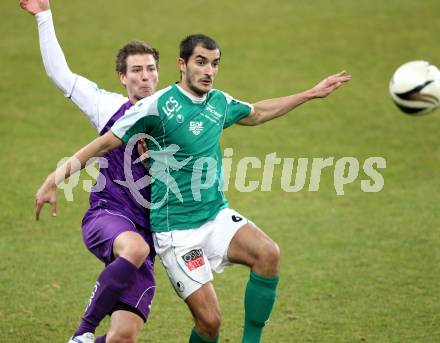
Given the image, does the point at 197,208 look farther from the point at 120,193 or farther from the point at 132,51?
the point at 132,51

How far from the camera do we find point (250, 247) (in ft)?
22.0

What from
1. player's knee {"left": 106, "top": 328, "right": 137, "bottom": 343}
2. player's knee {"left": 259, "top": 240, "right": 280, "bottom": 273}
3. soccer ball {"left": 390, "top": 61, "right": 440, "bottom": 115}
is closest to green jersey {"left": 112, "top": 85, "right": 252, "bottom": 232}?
player's knee {"left": 259, "top": 240, "right": 280, "bottom": 273}

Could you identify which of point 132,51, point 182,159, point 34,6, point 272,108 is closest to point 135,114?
point 182,159

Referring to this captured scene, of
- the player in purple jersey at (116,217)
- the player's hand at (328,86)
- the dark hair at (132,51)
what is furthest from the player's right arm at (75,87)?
the player's hand at (328,86)

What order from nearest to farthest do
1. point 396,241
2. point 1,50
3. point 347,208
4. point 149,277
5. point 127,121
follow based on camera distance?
point 127,121, point 149,277, point 396,241, point 347,208, point 1,50

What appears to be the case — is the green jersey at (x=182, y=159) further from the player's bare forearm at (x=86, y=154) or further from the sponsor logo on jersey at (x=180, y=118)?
the player's bare forearm at (x=86, y=154)

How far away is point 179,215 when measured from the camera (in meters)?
6.80

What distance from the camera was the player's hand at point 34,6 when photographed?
24.2 ft

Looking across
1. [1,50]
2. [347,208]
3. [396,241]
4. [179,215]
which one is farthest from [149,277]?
[1,50]

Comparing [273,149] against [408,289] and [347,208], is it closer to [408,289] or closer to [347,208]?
[347,208]

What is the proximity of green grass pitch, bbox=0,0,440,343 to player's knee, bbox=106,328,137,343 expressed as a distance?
147 cm

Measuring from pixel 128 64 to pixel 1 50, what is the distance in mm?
11566

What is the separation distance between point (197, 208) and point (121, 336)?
1.12 metres

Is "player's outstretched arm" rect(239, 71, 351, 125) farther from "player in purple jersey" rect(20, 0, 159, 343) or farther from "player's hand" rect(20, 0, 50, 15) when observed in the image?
"player's hand" rect(20, 0, 50, 15)
